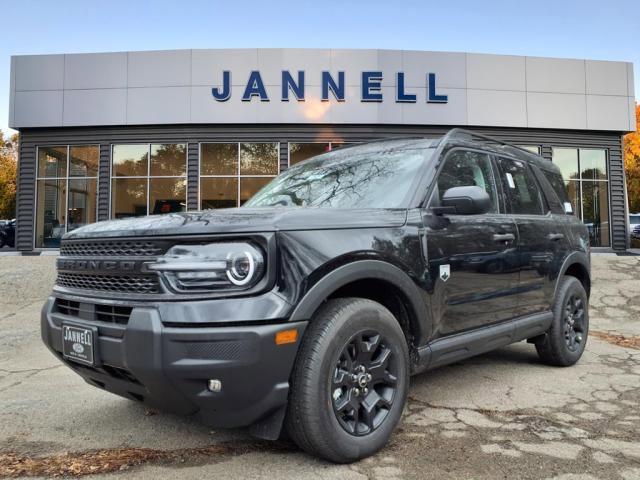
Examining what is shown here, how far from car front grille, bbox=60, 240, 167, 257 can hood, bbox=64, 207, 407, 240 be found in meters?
0.04

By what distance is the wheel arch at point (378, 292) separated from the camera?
7.80 ft

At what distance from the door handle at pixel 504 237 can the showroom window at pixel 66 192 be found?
48.9ft

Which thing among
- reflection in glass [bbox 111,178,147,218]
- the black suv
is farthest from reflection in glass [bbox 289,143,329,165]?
the black suv

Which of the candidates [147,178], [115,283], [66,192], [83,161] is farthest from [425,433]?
[66,192]

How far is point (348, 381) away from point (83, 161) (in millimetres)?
15847

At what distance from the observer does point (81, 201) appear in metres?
16.1

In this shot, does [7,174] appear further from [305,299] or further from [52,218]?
[305,299]

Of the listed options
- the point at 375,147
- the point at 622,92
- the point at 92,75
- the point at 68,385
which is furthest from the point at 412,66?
the point at 68,385

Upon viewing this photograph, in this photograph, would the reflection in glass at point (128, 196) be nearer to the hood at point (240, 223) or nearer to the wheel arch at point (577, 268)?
the wheel arch at point (577, 268)

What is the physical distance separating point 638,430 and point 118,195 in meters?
15.6

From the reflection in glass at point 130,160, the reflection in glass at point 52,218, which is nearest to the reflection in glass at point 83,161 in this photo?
the reflection in glass at point 52,218

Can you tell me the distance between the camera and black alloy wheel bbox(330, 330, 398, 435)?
2523mm

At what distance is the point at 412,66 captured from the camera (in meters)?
15.4

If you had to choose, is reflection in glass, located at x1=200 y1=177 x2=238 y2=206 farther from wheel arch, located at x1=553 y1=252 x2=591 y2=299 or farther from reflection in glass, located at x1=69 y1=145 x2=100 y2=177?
wheel arch, located at x1=553 y1=252 x2=591 y2=299
